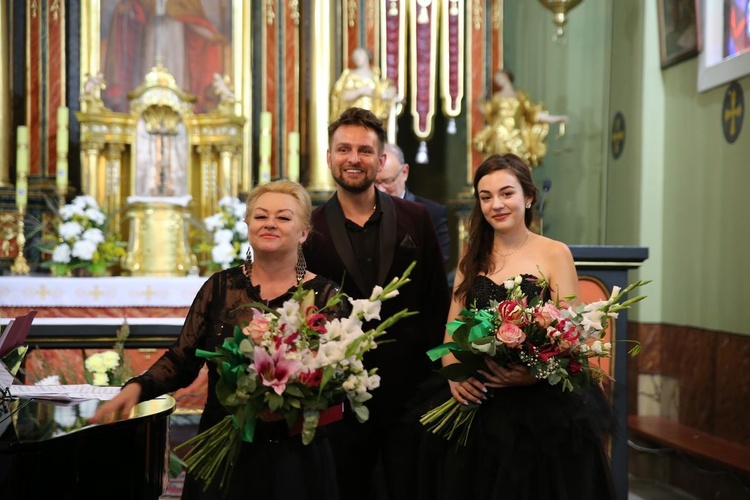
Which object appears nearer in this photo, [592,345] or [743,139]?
[592,345]

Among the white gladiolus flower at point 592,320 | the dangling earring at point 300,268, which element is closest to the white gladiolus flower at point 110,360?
the dangling earring at point 300,268

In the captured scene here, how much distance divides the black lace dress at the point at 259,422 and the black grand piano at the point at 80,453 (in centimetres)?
13

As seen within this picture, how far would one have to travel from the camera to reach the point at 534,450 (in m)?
3.30

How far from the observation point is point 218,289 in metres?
3.17

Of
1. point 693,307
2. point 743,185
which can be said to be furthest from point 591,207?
point 743,185

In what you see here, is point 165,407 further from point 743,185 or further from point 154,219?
point 154,219

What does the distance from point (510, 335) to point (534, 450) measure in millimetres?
451

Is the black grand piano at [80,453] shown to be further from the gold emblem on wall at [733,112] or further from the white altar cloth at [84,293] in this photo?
the gold emblem on wall at [733,112]

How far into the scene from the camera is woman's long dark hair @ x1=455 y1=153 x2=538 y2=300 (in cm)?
370

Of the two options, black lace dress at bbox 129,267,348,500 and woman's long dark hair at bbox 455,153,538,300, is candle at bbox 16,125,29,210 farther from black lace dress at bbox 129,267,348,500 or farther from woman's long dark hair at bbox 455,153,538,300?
black lace dress at bbox 129,267,348,500

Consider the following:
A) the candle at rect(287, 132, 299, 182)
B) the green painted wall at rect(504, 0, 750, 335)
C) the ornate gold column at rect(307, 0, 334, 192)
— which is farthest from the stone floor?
the ornate gold column at rect(307, 0, 334, 192)

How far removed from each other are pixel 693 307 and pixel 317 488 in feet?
18.4

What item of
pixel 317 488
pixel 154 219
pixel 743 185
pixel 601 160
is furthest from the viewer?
pixel 601 160

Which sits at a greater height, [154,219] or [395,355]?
[154,219]
